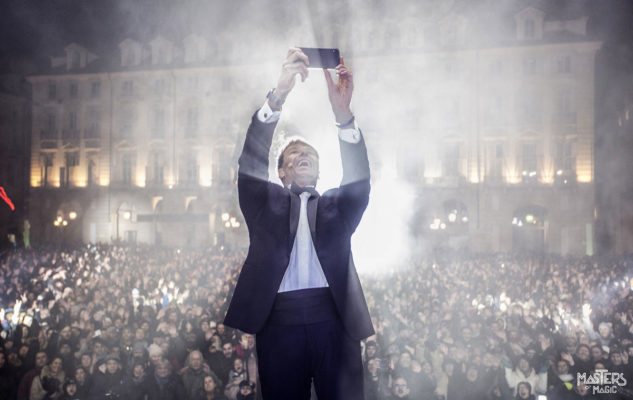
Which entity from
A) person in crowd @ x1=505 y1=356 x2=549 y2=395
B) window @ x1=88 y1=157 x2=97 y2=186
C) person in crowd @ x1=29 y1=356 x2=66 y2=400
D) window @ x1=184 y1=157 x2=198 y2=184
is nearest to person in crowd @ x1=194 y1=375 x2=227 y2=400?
person in crowd @ x1=29 y1=356 x2=66 y2=400

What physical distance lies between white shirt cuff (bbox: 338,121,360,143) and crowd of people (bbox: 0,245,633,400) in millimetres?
3998

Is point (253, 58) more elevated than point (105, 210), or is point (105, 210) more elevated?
point (253, 58)

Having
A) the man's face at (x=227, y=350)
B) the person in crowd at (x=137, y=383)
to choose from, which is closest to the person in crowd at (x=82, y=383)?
the person in crowd at (x=137, y=383)

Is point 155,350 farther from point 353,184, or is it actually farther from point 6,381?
point 353,184

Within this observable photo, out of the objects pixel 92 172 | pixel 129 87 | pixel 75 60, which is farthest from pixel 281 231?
pixel 75 60

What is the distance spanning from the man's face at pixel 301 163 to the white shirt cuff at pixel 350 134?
6.8 inches

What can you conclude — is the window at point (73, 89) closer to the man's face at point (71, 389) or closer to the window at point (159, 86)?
the window at point (159, 86)

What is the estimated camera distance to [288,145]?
2350 millimetres

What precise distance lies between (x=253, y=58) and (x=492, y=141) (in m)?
15.0

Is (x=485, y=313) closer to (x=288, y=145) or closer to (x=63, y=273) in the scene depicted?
(x=288, y=145)

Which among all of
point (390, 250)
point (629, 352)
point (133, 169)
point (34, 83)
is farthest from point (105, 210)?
point (629, 352)

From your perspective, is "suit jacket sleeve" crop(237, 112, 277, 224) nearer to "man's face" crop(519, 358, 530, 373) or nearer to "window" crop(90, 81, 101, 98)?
"man's face" crop(519, 358, 530, 373)

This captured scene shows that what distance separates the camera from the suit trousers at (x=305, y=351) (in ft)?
7.04

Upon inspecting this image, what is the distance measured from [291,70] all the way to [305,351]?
1202mm
